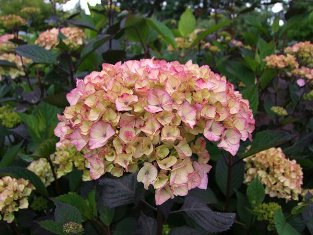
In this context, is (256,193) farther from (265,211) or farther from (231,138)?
(231,138)

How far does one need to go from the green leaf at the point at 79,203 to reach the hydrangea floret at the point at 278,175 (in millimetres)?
561

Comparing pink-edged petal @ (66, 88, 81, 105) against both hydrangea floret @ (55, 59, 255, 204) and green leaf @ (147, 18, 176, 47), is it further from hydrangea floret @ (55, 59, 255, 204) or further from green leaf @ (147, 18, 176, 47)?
green leaf @ (147, 18, 176, 47)

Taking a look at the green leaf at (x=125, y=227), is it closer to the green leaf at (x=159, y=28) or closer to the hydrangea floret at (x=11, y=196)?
the hydrangea floret at (x=11, y=196)

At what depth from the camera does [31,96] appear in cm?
193

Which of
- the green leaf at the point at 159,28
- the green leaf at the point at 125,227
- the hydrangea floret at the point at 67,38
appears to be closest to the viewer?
the green leaf at the point at 125,227

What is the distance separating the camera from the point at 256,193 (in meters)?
1.38

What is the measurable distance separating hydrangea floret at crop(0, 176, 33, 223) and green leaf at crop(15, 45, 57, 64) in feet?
1.77

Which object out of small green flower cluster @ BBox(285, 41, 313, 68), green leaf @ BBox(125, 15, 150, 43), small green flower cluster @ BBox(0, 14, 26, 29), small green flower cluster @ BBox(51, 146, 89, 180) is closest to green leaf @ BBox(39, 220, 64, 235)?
small green flower cluster @ BBox(51, 146, 89, 180)

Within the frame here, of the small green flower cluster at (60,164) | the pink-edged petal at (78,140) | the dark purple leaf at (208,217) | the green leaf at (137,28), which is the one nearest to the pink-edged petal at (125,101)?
the pink-edged petal at (78,140)

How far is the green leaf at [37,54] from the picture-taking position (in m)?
1.73

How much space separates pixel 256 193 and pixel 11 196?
0.70 meters

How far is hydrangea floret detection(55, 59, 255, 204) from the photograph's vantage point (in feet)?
3.09

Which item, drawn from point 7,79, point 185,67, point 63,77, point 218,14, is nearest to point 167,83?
point 185,67

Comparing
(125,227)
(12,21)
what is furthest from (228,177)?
(12,21)
